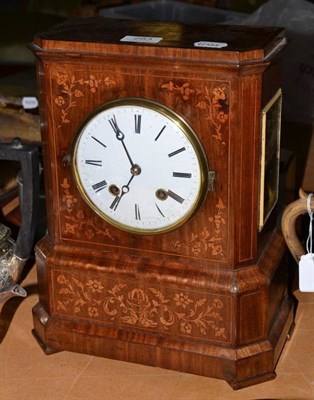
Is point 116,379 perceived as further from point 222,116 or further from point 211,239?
point 222,116

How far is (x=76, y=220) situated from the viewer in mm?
1574

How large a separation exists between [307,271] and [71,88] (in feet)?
1.45

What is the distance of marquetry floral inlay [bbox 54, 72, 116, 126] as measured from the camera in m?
1.47

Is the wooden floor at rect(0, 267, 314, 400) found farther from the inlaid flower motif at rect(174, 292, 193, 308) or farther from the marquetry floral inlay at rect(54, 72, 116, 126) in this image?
the marquetry floral inlay at rect(54, 72, 116, 126)

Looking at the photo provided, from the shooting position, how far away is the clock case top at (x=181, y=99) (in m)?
1.41

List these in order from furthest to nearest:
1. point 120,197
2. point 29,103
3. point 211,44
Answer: point 29,103 < point 120,197 < point 211,44

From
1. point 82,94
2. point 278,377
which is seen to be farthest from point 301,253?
point 82,94

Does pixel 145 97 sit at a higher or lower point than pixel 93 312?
higher

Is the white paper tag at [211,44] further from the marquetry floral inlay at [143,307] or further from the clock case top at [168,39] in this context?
the marquetry floral inlay at [143,307]

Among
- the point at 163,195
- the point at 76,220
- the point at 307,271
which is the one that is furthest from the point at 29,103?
the point at 307,271

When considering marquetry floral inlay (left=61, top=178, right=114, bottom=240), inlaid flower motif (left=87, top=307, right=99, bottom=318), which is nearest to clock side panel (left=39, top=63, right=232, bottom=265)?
marquetry floral inlay (left=61, top=178, right=114, bottom=240)

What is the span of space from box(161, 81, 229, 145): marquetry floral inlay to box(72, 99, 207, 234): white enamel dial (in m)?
0.03

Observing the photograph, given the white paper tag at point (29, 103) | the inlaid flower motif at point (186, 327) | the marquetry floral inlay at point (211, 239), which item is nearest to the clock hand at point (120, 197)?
the marquetry floral inlay at point (211, 239)

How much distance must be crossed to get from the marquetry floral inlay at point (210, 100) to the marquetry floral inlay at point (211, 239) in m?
0.13
